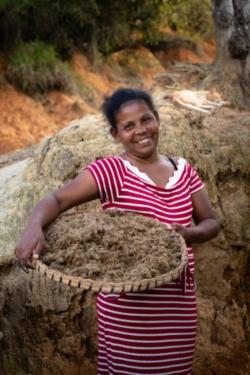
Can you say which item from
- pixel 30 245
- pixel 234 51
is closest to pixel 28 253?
pixel 30 245


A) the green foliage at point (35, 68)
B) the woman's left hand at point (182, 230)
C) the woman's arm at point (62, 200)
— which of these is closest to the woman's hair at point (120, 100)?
the woman's arm at point (62, 200)

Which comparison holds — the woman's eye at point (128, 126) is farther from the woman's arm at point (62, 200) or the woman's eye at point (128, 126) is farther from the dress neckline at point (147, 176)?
the woman's arm at point (62, 200)

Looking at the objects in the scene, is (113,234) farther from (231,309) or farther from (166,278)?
(231,309)

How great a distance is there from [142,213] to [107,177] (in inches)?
6.3

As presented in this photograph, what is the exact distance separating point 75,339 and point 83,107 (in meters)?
6.87

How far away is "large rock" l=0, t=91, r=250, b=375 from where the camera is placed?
328 centimetres

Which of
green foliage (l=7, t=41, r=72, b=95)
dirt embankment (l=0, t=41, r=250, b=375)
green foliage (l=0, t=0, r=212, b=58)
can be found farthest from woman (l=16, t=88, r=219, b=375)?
green foliage (l=7, t=41, r=72, b=95)

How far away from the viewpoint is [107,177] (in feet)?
7.30

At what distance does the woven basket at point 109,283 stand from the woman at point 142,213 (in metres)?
0.11

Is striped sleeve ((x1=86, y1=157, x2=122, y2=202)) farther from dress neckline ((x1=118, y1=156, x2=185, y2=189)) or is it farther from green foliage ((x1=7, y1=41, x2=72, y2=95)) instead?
green foliage ((x1=7, y1=41, x2=72, y2=95))

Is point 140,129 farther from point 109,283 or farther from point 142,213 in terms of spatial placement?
point 109,283

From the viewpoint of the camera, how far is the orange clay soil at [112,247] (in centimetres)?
207

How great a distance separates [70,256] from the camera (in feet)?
7.01

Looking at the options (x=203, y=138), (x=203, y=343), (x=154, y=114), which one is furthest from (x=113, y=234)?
(x=203, y=138)
